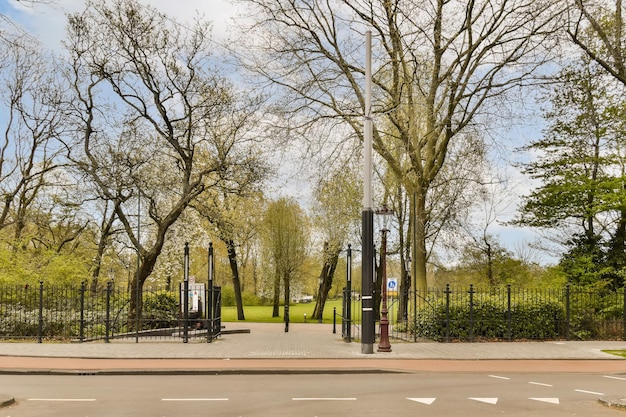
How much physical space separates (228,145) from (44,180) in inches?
600

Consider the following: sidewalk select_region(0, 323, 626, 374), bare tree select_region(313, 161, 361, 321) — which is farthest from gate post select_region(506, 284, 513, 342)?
bare tree select_region(313, 161, 361, 321)

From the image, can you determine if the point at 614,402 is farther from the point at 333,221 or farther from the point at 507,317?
the point at 333,221

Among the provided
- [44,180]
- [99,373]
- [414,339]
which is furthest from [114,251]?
[99,373]

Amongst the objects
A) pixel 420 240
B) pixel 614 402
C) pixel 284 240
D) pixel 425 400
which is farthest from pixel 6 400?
pixel 284 240

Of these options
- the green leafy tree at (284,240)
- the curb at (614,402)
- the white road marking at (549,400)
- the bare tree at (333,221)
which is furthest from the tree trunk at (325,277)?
the curb at (614,402)

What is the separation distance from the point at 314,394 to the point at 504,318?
13796mm

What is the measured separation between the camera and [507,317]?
24000 mm

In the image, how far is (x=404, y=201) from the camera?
4172cm

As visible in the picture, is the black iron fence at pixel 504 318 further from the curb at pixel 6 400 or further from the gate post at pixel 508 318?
the curb at pixel 6 400

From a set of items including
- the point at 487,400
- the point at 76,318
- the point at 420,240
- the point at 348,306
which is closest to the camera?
the point at 487,400

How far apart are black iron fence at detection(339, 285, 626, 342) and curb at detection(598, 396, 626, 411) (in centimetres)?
1128

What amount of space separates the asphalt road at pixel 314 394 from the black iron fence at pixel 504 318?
7.64 m

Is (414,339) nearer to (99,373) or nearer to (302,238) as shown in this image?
(99,373)

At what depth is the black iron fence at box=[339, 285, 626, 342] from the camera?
932 inches
